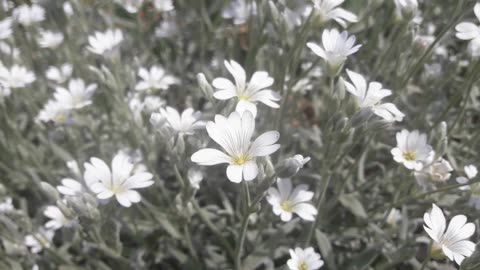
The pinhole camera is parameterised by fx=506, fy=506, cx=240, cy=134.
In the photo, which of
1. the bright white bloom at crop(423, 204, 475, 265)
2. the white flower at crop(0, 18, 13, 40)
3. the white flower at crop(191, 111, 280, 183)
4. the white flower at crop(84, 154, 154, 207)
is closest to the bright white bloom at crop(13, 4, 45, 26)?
the white flower at crop(0, 18, 13, 40)

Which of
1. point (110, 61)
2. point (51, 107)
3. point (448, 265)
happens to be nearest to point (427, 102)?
point (448, 265)

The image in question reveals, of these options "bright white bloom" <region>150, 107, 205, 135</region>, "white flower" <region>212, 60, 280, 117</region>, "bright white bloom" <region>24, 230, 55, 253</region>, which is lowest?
"bright white bloom" <region>24, 230, 55, 253</region>

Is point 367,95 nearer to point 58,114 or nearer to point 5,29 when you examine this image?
point 58,114

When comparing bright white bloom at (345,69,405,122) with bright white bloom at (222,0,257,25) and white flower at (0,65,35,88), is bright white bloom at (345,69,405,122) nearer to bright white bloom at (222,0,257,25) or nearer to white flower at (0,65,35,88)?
bright white bloom at (222,0,257,25)

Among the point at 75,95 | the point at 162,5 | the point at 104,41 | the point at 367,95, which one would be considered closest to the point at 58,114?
the point at 75,95

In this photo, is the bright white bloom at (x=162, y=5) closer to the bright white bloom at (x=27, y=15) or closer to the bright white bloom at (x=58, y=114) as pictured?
the bright white bloom at (x=27, y=15)
